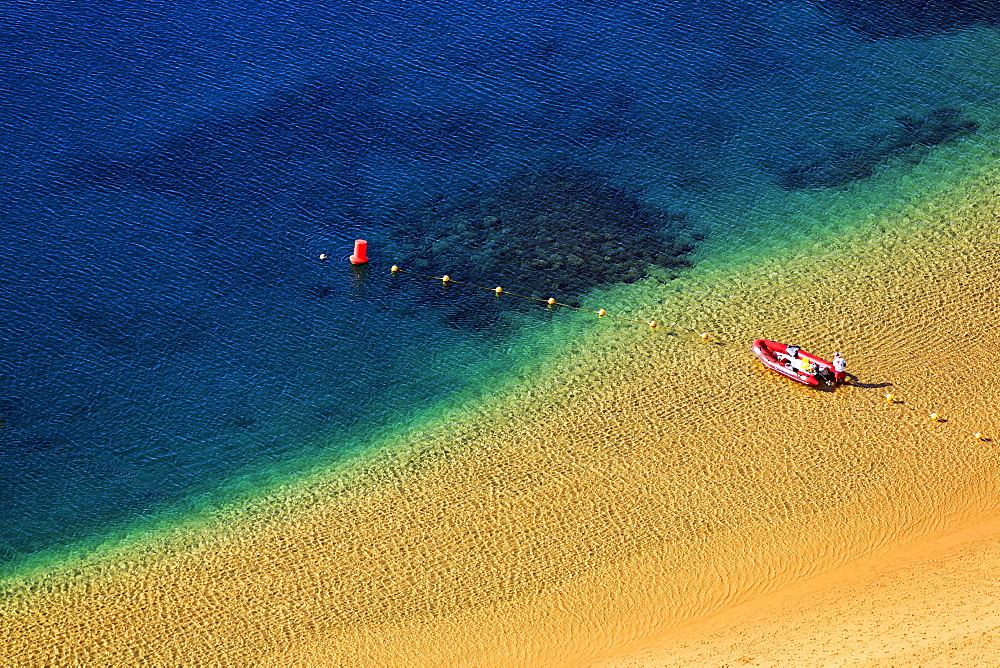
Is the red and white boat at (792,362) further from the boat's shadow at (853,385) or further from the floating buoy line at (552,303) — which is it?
the floating buoy line at (552,303)

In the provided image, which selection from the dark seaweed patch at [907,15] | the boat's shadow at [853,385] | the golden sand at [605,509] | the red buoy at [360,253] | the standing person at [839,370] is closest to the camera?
the golden sand at [605,509]

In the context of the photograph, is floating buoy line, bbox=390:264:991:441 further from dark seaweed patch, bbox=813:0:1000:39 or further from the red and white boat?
dark seaweed patch, bbox=813:0:1000:39

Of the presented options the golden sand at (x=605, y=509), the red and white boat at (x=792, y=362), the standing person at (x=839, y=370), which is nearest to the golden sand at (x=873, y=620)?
the golden sand at (x=605, y=509)

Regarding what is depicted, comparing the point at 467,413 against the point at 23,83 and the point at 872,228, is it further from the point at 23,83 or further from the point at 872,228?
the point at 23,83

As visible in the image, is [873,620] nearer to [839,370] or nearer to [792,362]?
[839,370]

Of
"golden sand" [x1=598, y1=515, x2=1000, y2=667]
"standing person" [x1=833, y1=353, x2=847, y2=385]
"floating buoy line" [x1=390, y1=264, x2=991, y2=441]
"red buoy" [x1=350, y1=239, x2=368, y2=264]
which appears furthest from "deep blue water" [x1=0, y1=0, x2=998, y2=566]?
"golden sand" [x1=598, y1=515, x2=1000, y2=667]
